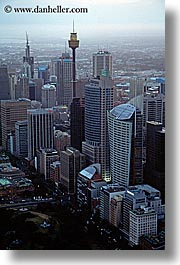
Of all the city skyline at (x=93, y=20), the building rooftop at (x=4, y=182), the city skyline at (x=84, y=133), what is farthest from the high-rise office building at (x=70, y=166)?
the city skyline at (x=93, y=20)

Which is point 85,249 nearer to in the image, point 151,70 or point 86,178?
point 86,178

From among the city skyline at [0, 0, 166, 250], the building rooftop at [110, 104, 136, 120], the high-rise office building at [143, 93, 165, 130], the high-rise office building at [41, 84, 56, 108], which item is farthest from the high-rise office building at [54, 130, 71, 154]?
the high-rise office building at [143, 93, 165, 130]

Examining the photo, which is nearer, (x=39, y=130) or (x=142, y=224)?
(x=142, y=224)

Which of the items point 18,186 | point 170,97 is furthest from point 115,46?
point 18,186

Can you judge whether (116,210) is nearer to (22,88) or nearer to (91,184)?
(91,184)

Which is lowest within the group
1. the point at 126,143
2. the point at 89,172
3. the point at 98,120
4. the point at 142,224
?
the point at 142,224

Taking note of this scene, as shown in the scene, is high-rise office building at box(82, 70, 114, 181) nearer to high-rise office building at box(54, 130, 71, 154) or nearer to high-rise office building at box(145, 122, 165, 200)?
high-rise office building at box(54, 130, 71, 154)

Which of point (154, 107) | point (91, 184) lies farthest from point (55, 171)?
point (154, 107)

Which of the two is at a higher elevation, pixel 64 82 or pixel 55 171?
pixel 64 82
